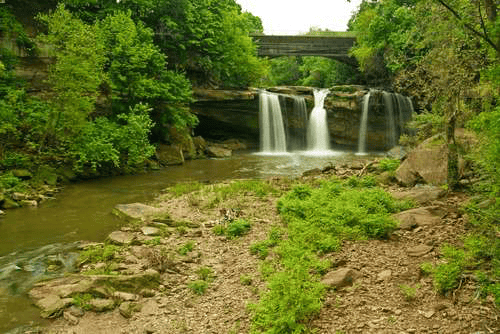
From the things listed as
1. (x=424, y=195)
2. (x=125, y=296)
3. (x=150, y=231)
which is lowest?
(x=125, y=296)

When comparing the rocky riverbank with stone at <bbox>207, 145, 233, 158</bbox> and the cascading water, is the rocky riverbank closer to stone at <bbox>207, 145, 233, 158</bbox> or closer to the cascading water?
stone at <bbox>207, 145, 233, 158</bbox>

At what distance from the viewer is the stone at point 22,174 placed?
53.7 feet

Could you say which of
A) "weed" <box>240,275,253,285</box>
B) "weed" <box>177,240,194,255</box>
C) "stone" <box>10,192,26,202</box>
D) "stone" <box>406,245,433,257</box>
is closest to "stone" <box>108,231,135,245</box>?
"weed" <box>177,240,194,255</box>

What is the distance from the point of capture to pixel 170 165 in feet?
79.7

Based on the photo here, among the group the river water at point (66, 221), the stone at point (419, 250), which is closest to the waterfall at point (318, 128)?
the river water at point (66, 221)

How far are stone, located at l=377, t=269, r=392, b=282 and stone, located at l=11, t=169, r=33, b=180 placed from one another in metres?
14.8

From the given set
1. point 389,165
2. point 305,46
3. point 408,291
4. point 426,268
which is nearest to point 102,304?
point 408,291

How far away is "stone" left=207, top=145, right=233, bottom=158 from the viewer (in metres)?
28.5

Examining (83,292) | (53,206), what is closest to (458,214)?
(83,292)

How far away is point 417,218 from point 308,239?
2.65 m

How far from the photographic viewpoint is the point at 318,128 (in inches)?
1314

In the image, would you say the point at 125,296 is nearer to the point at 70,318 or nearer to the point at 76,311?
the point at 76,311

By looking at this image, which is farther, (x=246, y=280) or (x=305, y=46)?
(x=305, y=46)

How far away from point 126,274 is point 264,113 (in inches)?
1010
